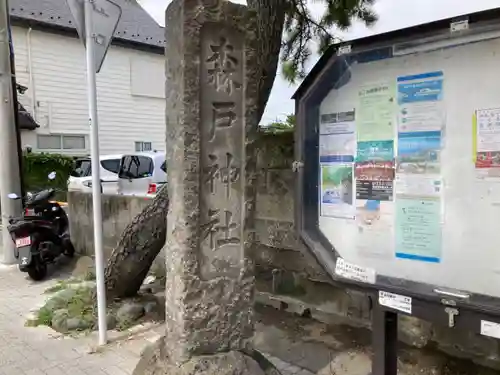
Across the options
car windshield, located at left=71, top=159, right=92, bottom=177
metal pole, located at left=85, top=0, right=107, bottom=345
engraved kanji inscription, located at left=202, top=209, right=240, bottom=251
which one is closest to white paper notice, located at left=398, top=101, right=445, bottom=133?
engraved kanji inscription, located at left=202, top=209, right=240, bottom=251

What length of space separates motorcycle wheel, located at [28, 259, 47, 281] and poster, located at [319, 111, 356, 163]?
4847 millimetres

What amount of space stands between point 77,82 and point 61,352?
1540 cm

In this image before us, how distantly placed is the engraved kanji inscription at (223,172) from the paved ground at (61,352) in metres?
1.69

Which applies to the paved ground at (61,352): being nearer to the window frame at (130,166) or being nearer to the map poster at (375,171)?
the map poster at (375,171)

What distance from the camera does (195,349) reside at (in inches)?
102

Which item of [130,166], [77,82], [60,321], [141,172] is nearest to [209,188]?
[60,321]

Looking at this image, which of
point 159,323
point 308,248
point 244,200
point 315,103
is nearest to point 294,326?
point 159,323

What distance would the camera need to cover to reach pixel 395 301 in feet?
7.30

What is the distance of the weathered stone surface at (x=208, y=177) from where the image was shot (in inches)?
98.1

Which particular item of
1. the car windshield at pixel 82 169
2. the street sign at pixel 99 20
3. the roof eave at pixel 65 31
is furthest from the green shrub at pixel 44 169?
the street sign at pixel 99 20

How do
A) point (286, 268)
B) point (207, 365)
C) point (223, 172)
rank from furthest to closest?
point (286, 268), point (223, 172), point (207, 365)

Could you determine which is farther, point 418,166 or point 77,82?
point 77,82

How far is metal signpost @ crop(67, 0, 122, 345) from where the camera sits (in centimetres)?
357

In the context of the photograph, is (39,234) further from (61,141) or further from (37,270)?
(61,141)
